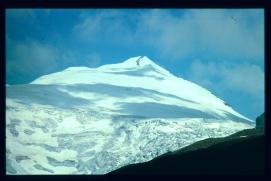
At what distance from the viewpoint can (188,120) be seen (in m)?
69.0

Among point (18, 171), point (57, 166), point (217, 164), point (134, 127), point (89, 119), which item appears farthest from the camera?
point (89, 119)

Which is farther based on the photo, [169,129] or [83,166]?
[169,129]

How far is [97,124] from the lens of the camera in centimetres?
7181

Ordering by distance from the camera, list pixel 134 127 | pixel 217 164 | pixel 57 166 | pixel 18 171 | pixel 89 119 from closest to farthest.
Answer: pixel 217 164 < pixel 18 171 < pixel 57 166 < pixel 134 127 < pixel 89 119

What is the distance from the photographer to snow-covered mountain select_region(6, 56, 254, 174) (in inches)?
2376

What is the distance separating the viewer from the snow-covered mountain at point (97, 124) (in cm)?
6034

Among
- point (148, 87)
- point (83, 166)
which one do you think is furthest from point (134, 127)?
point (148, 87)

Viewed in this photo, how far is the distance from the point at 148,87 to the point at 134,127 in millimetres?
41617
